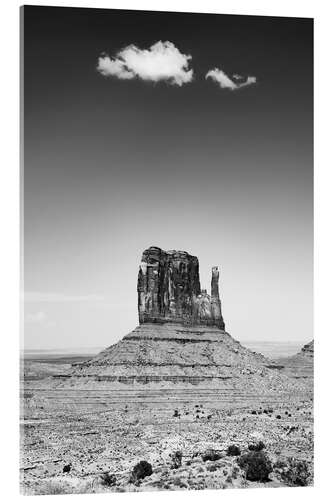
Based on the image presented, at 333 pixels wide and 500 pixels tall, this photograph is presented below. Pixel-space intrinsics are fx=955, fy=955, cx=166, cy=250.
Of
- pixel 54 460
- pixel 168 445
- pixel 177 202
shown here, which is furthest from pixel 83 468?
pixel 177 202

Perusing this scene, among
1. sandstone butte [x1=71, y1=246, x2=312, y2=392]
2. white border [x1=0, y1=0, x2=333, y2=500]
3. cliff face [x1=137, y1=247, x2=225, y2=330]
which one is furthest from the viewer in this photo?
sandstone butte [x1=71, y1=246, x2=312, y2=392]

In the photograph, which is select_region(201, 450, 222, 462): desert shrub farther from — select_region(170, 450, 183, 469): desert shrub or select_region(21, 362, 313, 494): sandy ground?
→ select_region(170, 450, 183, 469): desert shrub

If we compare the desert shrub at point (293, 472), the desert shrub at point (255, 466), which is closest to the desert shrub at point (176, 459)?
the desert shrub at point (255, 466)

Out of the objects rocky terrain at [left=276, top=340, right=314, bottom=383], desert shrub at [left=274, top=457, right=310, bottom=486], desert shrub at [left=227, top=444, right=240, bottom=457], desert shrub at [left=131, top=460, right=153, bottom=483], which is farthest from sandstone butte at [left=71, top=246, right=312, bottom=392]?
desert shrub at [left=131, top=460, right=153, bottom=483]

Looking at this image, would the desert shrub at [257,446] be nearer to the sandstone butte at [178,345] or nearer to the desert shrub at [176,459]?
the desert shrub at [176,459]

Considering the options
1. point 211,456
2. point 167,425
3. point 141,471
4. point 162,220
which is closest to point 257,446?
point 211,456

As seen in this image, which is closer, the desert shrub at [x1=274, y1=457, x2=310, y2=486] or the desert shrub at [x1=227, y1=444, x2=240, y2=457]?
the desert shrub at [x1=274, y1=457, x2=310, y2=486]
